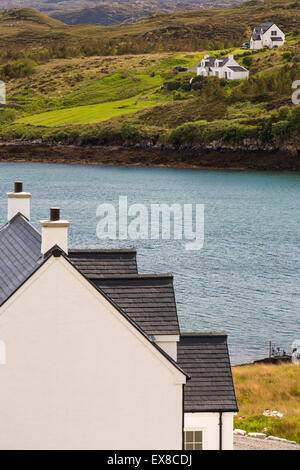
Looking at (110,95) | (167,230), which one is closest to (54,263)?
(167,230)

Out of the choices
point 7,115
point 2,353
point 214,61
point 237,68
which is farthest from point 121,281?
point 7,115

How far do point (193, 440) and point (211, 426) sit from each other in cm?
41

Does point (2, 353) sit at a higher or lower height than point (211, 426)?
higher

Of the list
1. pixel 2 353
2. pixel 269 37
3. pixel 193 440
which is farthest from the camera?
pixel 269 37

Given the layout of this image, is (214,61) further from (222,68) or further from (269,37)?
(269,37)

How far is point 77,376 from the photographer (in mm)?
13477

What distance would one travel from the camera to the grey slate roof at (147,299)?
14.2 m

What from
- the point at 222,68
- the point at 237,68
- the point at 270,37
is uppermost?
the point at 270,37

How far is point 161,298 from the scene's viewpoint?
14547mm

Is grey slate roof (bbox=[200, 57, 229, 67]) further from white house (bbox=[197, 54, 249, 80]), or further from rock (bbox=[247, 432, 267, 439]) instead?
rock (bbox=[247, 432, 267, 439])

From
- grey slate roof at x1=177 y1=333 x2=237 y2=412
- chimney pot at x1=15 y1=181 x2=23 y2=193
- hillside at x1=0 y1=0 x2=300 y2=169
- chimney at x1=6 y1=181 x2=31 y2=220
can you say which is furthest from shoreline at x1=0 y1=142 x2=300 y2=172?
grey slate roof at x1=177 y1=333 x2=237 y2=412

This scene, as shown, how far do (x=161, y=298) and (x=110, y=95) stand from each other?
572 ft

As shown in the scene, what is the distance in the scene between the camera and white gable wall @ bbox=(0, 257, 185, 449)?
13.2 metres

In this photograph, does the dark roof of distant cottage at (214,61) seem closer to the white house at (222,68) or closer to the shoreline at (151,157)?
the white house at (222,68)
